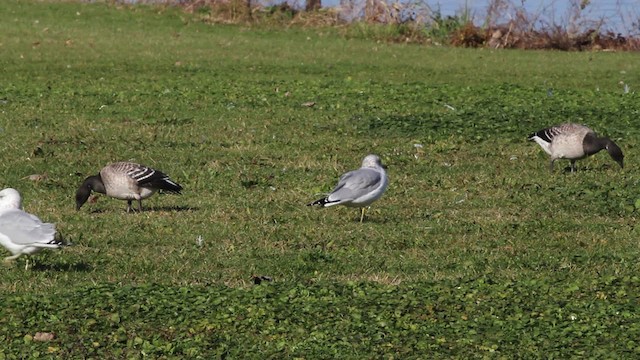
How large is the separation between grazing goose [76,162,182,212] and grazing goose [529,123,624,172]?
15.6 feet

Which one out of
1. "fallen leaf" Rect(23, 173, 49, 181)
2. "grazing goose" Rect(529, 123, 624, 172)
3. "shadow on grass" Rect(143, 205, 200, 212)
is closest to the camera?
"shadow on grass" Rect(143, 205, 200, 212)

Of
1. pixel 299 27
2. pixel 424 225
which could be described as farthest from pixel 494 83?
pixel 424 225

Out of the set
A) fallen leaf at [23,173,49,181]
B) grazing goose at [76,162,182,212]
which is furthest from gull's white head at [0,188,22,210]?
fallen leaf at [23,173,49,181]

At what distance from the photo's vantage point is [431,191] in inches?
537

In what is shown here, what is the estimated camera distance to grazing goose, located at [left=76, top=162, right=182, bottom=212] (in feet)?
40.2

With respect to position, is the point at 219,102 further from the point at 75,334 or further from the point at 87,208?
the point at 75,334

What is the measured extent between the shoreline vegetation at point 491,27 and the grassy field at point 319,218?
5.23 metres

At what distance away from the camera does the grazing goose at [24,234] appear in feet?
30.9

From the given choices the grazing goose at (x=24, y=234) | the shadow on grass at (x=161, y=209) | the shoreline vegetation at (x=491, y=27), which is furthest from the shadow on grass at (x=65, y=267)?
the shoreline vegetation at (x=491, y=27)

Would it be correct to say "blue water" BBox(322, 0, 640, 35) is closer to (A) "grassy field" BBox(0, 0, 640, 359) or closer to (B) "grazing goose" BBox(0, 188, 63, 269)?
(A) "grassy field" BBox(0, 0, 640, 359)

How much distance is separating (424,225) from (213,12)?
23914 mm

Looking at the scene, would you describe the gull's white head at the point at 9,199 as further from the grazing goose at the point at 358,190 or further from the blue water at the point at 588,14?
the blue water at the point at 588,14

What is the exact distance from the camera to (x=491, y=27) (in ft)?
105

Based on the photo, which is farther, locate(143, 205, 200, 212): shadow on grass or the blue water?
the blue water
